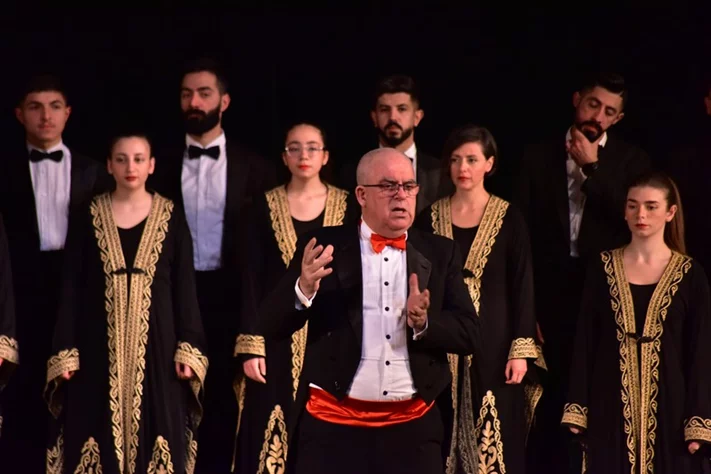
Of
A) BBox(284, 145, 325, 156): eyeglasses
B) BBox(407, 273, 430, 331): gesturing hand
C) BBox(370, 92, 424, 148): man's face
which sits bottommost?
BBox(407, 273, 430, 331): gesturing hand

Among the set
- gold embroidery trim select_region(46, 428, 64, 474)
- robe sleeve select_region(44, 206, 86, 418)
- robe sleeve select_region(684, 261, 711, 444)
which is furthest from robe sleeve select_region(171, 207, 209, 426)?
robe sleeve select_region(684, 261, 711, 444)

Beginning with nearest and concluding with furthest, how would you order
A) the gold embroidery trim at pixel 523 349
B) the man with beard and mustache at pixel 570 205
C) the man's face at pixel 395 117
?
the gold embroidery trim at pixel 523 349 < the man with beard and mustache at pixel 570 205 < the man's face at pixel 395 117

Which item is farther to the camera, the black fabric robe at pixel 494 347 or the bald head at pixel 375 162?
the black fabric robe at pixel 494 347

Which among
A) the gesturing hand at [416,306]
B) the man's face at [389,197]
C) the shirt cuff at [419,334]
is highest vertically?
the man's face at [389,197]

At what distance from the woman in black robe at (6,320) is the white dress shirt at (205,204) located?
0.86 metres

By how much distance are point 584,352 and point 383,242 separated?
4.82 feet

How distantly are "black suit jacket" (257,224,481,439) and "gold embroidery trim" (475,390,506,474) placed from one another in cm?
130

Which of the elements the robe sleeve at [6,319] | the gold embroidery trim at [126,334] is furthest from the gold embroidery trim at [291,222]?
the robe sleeve at [6,319]

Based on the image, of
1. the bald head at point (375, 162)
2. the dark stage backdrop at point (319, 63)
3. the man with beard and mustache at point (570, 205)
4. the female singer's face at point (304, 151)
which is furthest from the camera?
the dark stage backdrop at point (319, 63)

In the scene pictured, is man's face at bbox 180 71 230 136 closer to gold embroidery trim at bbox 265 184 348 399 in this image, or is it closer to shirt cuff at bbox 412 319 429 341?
gold embroidery trim at bbox 265 184 348 399

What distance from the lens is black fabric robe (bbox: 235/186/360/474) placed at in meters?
5.47

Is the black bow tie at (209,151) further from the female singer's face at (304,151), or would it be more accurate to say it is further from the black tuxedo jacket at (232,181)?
the female singer's face at (304,151)

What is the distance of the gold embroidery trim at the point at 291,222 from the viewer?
550 centimetres

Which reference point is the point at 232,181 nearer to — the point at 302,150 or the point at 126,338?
the point at 302,150
